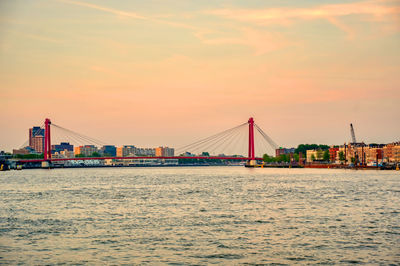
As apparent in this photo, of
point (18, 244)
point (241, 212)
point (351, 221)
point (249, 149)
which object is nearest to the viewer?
point (18, 244)

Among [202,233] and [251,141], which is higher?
[251,141]

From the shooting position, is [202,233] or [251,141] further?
[251,141]

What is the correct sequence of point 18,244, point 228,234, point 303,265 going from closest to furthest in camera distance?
point 303,265, point 18,244, point 228,234

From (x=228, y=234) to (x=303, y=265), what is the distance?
7184 mm

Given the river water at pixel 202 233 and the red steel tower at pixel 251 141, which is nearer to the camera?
the river water at pixel 202 233

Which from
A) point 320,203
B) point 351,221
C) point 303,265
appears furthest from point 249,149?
point 303,265

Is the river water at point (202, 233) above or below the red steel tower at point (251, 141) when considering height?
below

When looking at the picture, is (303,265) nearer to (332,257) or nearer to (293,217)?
(332,257)

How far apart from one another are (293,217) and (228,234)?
308 inches

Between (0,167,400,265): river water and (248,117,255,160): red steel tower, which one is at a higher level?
(248,117,255,160): red steel tower

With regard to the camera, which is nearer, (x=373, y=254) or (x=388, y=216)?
(x=373, y=254)

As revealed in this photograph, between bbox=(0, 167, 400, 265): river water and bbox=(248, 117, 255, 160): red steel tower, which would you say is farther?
bbox=(248, 117, 255, 160): red steel tower

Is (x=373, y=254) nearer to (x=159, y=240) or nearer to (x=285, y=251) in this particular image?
(x=285, y=251)

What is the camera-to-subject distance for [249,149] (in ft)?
595
